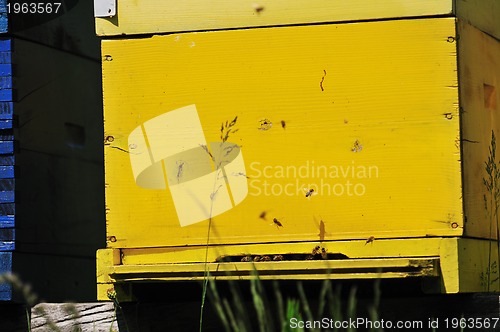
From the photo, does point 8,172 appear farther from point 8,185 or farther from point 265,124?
point 265,124

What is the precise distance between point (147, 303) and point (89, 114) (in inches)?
49.2

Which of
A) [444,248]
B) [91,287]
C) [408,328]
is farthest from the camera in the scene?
[91,287]

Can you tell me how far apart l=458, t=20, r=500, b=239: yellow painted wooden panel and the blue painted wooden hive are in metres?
1.70

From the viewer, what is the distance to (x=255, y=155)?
327 centimetres

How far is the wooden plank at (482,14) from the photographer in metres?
3.27

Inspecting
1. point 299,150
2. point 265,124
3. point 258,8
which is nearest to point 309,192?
point 299,150

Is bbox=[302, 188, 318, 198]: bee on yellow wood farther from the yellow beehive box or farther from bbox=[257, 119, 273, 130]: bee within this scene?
bbox=[257, 119, 273, 130]: bee

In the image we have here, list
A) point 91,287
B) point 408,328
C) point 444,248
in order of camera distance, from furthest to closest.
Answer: point 91,287 < point 408,328 < point 444,248

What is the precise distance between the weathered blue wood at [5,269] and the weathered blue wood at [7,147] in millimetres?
385

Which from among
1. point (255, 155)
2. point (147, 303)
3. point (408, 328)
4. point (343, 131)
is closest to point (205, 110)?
point (255, 155)

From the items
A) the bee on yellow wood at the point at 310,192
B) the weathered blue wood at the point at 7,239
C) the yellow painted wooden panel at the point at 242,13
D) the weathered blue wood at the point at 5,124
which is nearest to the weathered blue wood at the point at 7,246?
the weathered blue wood at the point at 7,239

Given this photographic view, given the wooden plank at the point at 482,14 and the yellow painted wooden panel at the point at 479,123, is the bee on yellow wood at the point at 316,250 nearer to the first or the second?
the yellow painted wooden panel at the point at 479,123

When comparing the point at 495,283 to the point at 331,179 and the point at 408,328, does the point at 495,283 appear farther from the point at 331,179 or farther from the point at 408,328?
the point at 331,179

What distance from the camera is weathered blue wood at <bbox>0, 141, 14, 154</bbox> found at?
3877mm
